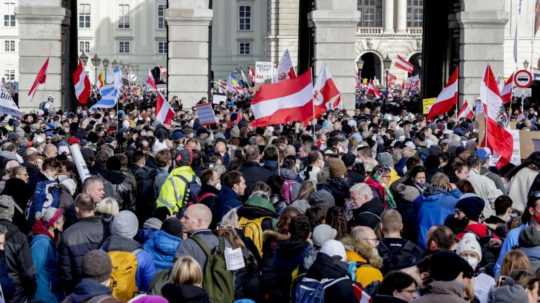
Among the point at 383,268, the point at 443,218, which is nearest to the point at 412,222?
the point at 443,218

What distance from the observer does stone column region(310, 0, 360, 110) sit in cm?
2947

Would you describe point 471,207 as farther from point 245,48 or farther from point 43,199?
point 245,48

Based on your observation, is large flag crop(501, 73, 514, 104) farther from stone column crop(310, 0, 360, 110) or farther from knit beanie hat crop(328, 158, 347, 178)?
knit beanie hat crop(328, 158, 347, 178)

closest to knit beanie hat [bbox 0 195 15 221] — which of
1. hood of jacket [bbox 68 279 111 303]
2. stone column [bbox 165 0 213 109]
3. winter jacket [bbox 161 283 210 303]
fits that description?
hood of jacket [bbox 68 279 111 303]

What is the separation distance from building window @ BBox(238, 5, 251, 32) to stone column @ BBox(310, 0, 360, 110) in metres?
66.2

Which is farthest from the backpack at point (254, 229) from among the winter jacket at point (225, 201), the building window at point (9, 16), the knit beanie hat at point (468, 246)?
the building window at point (9, 16)

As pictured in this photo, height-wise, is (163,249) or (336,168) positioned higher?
(336,168)

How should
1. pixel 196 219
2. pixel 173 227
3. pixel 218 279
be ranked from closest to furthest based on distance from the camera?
pixel 218 279, pixel 196 219, pixel 173 227

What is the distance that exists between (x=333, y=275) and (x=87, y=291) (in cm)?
182

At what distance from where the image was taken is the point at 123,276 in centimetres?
945

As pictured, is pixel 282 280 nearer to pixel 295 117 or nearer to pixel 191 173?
pixel 191 173

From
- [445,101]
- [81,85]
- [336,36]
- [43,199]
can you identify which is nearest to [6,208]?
[43,199]

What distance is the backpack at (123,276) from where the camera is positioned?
940cm

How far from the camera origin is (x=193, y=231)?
9.58m
